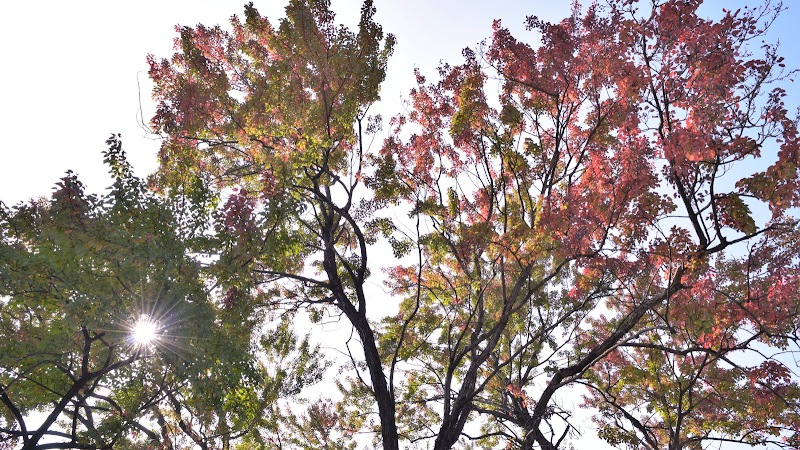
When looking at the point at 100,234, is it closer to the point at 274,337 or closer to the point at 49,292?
the point at 49,292

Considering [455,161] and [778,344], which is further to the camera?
[455,161]

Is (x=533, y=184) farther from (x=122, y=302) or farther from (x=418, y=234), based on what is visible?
(x=122, y=302)

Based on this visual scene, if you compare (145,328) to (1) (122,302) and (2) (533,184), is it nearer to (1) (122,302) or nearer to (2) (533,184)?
(1) (122,302)

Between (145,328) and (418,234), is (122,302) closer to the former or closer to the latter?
(145,328)

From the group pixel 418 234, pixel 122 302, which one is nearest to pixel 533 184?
pixel 418 234

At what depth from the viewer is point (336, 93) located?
8.53 meters

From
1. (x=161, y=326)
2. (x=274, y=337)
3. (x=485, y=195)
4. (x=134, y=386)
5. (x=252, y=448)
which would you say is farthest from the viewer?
(x=252, y=448)

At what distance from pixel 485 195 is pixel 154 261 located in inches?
252

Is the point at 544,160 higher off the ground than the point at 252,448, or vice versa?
the point at 544,160

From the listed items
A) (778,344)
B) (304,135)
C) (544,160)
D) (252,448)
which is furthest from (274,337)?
(778,344)

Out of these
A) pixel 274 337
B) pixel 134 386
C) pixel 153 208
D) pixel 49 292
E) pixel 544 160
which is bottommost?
pixel 134 386

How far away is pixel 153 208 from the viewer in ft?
20.4

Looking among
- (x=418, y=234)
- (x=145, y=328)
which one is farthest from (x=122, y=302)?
(x=418, y=234)

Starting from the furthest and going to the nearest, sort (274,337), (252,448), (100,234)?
(252,448)
(274,337)
(100,234)
